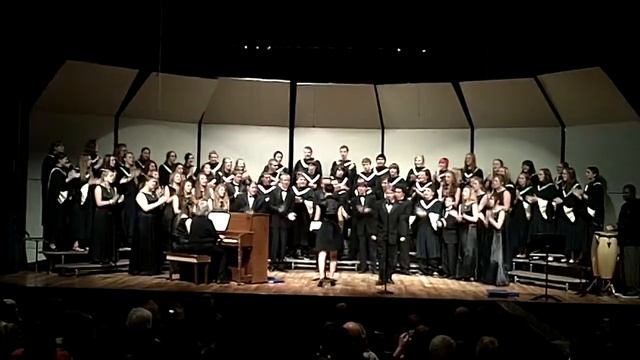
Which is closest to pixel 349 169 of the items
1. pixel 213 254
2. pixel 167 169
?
pixel 167 169

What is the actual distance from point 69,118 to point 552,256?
8858 millimetres

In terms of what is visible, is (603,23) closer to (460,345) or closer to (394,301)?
(394,301)

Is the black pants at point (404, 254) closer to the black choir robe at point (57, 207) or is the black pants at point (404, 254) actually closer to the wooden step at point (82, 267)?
the wooden step at point (82, 267)

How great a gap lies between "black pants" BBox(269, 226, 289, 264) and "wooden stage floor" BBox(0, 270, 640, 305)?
3.55 feet

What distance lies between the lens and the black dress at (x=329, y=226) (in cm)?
1139

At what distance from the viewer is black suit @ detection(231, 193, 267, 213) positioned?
43.7 ft

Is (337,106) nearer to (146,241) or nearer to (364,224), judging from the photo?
(364,224)

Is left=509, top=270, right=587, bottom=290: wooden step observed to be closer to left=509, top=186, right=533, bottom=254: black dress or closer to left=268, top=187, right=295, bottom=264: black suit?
left=509, top=186, right=533, bottom=254: black dress

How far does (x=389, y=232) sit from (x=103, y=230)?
15.0 feet

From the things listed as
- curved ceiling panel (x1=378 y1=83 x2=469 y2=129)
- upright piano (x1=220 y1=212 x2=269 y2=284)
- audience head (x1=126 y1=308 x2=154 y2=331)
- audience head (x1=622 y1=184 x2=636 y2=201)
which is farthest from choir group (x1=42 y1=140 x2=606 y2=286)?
audience head (x1=126 y1=308 x2=154 y2=331)

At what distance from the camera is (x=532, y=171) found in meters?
13.6

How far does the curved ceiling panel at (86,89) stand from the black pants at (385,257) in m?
5.71

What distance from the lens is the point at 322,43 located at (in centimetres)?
1385

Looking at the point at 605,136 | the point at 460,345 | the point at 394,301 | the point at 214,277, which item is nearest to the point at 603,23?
the point at 605,136
